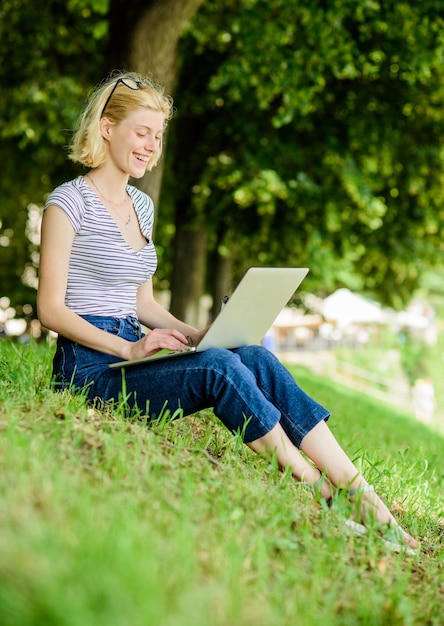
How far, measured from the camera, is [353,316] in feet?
74.2

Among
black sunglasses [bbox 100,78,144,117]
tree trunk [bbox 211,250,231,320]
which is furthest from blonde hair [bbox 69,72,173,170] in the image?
tree trunk [bbox 211,250,231,320]

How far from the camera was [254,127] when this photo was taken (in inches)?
449

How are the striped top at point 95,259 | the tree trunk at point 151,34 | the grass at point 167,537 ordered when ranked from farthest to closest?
1. the tree trunk at point 151,34
2. the striped top at point 95,259
3. the grass at point 167,537

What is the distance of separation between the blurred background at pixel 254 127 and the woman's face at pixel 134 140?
3.56 m

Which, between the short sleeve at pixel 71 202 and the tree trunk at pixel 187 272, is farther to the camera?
the tree trunk at pixel 187 272

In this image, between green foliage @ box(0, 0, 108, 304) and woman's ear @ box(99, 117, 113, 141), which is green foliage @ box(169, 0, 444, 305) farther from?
woman's ear @ box(99, 117, 113, 141)

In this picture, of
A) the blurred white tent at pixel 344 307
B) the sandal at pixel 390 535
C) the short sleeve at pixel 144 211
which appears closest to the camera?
the sandal at pixel 390 535

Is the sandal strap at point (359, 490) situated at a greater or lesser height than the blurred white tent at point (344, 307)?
greater

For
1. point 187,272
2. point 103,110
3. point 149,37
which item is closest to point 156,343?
point 103,110

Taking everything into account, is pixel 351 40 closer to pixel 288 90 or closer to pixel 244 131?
pixel 288 90

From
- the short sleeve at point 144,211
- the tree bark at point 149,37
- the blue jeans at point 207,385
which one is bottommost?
the blue jeans at point 207,385

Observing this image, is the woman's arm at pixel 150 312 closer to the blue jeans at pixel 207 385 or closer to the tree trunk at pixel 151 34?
the blue jeans at pixel 207 385

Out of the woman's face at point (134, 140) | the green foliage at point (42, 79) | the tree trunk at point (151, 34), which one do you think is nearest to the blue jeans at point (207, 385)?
the woman's face at point (134, 140)

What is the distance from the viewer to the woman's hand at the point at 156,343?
332cm
